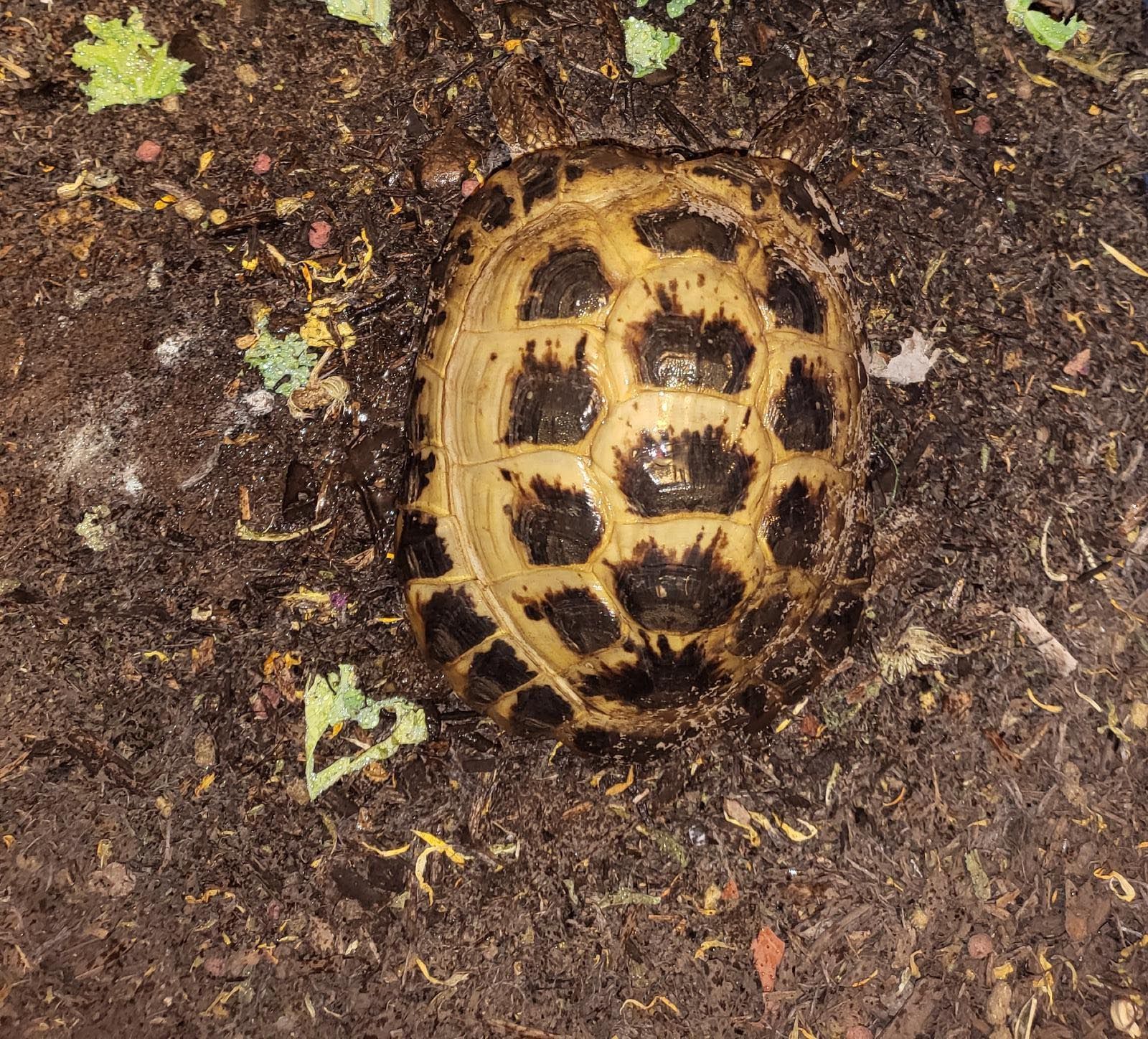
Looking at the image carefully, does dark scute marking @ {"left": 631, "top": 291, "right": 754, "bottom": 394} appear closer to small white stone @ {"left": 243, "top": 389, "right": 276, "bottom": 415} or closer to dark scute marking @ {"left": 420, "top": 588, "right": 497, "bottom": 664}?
dark scute marking @ {"left": 420, "top": 588, "right": 497, "bottom": 664}

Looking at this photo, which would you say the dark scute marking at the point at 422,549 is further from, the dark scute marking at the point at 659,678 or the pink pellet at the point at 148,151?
the pink pellet at the point at 148,151

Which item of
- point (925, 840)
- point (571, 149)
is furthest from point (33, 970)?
point (571, 149)

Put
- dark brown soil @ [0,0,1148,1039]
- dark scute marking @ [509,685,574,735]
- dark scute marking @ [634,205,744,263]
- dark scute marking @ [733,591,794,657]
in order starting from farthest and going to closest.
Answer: dark brown soil @ [0,0,1148,1039] < dark scute marking @ [509,685,574,735] < dark scute marking @ [733,591,794,657] < dark scute marking @ [634,205,744,263]

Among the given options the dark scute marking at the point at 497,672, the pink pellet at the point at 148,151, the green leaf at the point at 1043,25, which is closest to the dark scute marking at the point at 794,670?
the dark scute marking at the point at 497,672

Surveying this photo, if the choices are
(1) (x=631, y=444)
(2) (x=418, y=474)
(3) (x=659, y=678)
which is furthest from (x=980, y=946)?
(2) (x=418, y=474)

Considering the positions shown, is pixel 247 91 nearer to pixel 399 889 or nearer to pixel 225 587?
pixel 225 587

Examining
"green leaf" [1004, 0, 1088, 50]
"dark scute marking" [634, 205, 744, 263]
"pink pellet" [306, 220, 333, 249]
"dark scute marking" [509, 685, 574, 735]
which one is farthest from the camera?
"green leaf" [1004, 0, 1088, 50]

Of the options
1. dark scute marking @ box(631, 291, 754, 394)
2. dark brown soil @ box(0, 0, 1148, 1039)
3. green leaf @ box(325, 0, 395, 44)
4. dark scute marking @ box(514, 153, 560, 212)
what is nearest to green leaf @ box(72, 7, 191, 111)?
dark brown soil @ box(0, 0, 1148, 1039)
